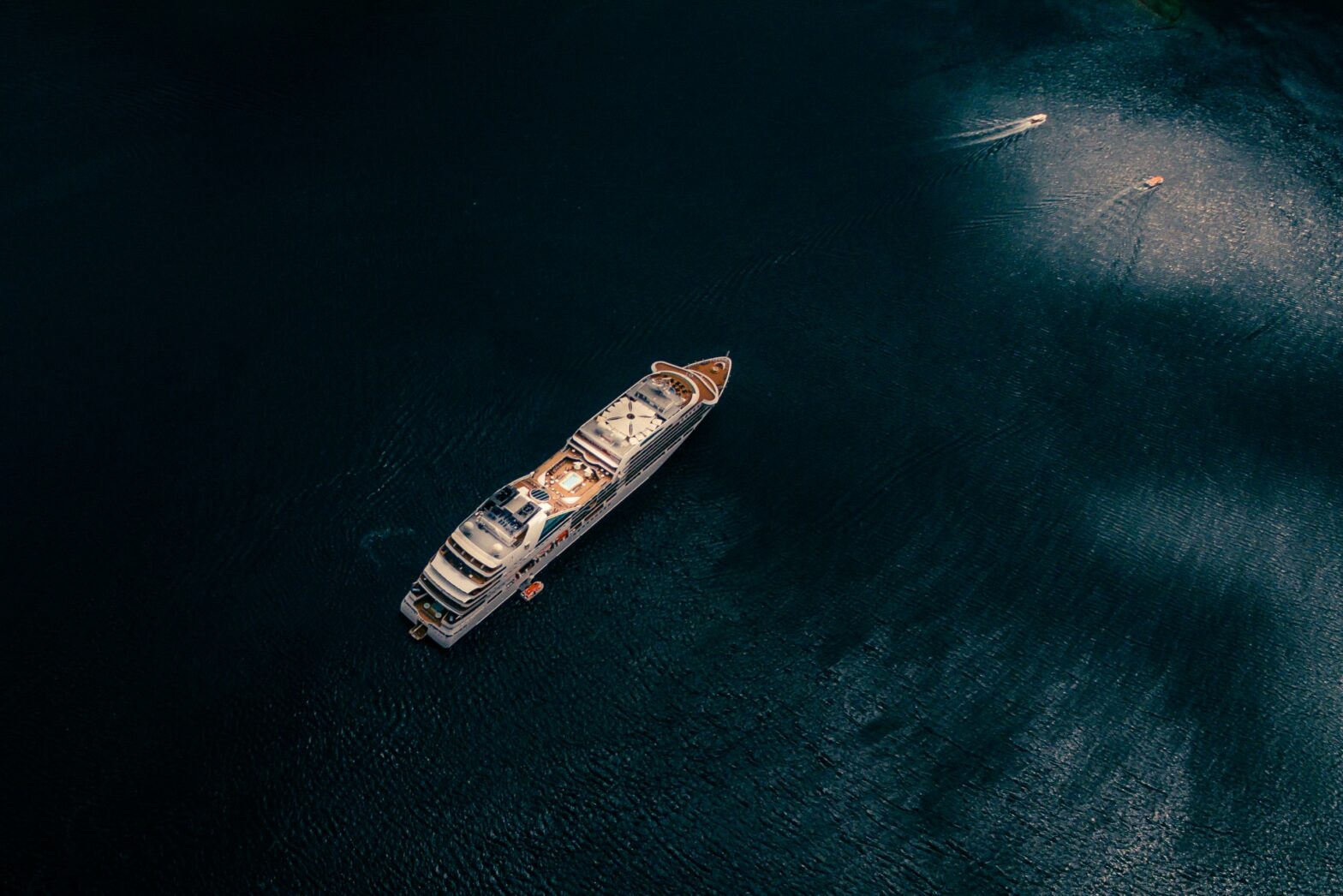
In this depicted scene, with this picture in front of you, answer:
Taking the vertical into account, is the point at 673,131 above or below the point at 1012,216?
above

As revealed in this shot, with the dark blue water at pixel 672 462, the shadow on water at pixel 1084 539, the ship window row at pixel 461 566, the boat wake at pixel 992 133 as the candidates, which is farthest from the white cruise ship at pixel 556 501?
the boat wake at pixel 992 133

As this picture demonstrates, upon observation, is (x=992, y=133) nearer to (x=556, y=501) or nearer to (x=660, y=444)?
(x=660, y=444)

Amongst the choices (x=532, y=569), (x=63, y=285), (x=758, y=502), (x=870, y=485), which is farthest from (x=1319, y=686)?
(x=63, y=285)

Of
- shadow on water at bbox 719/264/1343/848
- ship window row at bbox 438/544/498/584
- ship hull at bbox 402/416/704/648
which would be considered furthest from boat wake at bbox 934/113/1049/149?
ship window row at bbox 438/544/498/584

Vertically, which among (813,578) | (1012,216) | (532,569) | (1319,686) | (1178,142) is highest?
(532,569)

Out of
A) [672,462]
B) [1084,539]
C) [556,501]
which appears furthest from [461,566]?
[1084,539]

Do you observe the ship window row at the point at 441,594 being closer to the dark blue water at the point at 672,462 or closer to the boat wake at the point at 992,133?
the dark blue water at the point at 672,462

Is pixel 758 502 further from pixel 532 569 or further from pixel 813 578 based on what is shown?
pixel 532 569
